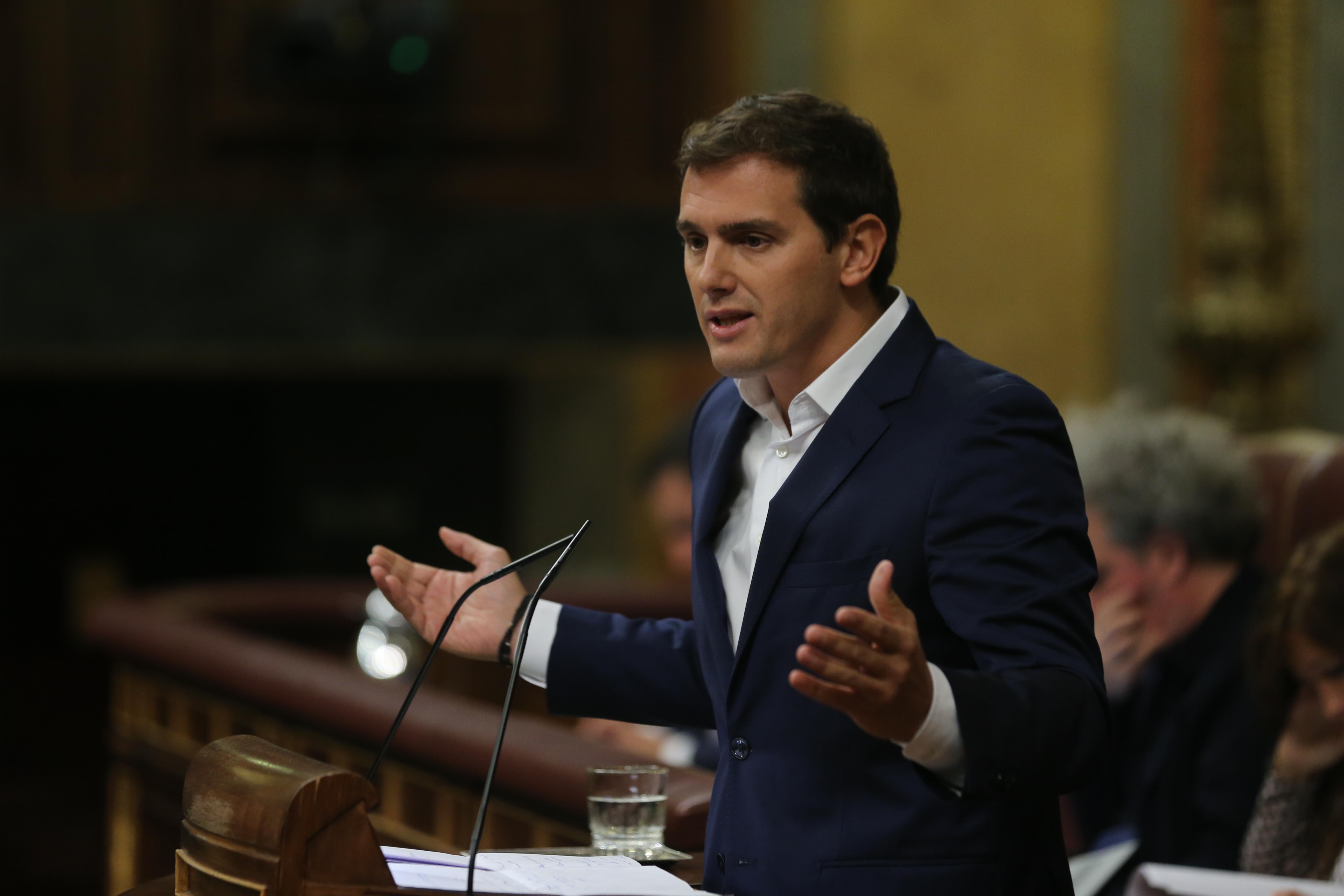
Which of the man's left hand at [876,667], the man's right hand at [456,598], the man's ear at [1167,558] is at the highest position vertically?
the man's left hand at [876,667]

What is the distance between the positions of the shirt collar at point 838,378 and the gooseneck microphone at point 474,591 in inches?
8.1

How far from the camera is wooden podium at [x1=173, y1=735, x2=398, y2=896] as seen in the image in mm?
1233

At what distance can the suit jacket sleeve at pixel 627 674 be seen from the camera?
162cm

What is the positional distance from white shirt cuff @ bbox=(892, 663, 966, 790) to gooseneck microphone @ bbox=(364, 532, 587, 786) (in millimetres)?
326

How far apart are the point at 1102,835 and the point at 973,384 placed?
65.6 inches

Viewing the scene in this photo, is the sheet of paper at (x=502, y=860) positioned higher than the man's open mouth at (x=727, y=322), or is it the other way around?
the man's open mouth at (x=727, y=322)

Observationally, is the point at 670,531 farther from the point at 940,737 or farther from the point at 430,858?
the point at 940,737

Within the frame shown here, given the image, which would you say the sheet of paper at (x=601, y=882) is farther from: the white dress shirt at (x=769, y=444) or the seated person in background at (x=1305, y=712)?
the seated person in background at (x=1305, y=712)

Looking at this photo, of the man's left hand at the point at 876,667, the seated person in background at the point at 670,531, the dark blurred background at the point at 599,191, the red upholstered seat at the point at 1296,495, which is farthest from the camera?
the dark blurred background at the point at 599,191

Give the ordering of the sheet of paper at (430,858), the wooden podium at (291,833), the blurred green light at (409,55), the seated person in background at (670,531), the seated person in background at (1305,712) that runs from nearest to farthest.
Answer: the wooden podium at (291,833), the sheet of paper at (430,858), the seated person in background at (1305,712), the seated person in background at (670,531), the blurred green light at (409,55)

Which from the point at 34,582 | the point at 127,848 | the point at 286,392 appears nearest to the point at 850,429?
the point at 127,848

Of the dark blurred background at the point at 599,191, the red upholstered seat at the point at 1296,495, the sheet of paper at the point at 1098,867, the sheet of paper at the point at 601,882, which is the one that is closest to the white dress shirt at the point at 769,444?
the sheet of paper at the point at 601,882

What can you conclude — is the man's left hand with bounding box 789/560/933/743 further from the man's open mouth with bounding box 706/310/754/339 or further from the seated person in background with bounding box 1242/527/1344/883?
the seated person in background with bounding box 1242/527/1344/883

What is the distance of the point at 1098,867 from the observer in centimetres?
240
